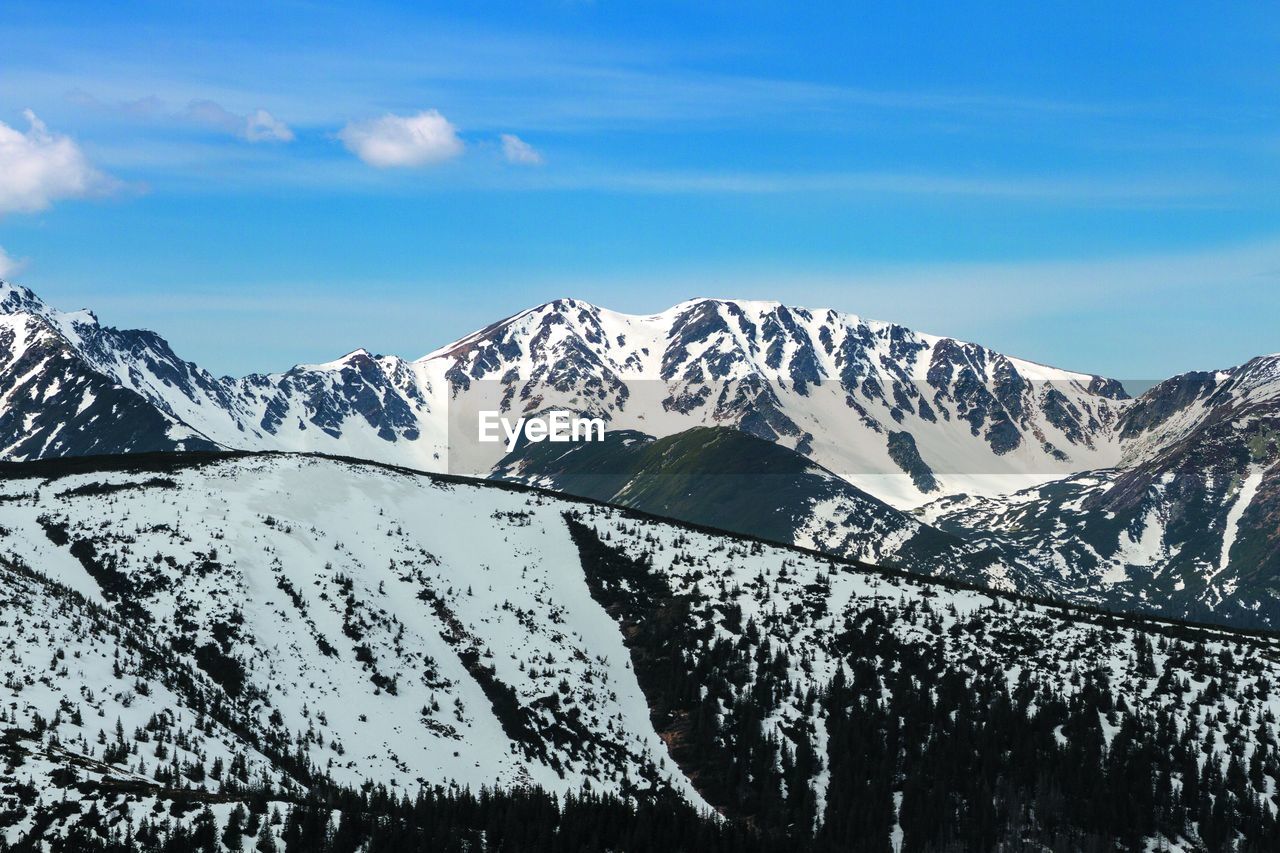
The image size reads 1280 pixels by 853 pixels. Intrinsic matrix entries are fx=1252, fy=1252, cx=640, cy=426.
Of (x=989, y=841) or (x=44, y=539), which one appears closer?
(x=989, y=841)

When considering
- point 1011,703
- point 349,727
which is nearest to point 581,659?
point 349,727

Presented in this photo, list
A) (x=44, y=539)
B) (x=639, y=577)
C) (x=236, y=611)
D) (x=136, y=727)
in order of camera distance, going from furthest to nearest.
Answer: (x=639, y=577) < (x=44, y=539) < (x=236, y=611) < (x=136, y=727)

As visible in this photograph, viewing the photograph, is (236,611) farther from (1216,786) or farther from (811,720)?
(1216,786)

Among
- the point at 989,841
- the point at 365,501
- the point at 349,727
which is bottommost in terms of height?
the point at 989,841

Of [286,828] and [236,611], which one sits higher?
[236,611]

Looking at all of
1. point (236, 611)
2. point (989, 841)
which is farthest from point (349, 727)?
point (989, 841)

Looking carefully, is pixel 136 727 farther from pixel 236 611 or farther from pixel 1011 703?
pixel 1011 703

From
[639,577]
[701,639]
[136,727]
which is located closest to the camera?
[136,727]
